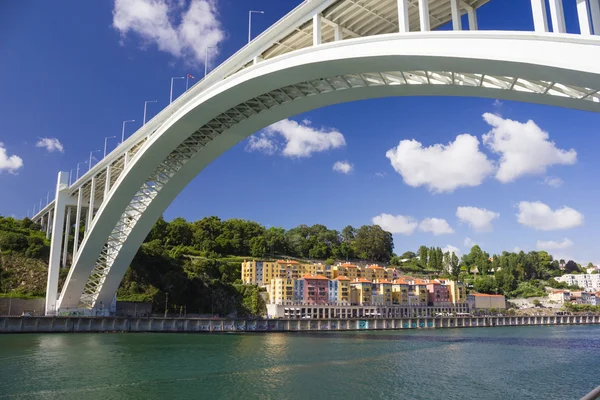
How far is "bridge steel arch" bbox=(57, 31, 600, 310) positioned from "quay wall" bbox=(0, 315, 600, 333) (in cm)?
220

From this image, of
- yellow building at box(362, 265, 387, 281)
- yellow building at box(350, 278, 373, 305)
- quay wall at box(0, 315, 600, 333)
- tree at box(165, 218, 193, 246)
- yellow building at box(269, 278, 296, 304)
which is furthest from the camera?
yellow building at box(362, 265, 387, 281)

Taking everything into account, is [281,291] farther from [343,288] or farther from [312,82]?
[312,82]

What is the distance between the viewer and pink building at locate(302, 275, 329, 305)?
67.9 meters

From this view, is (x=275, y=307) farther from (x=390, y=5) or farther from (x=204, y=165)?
(x=390, y=5)

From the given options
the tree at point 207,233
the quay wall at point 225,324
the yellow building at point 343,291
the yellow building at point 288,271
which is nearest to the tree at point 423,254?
the quay wall at point 225,324

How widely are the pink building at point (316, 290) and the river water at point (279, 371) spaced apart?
35.0 metres

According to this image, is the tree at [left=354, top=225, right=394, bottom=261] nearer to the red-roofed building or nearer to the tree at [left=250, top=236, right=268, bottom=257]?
the red-roofed building

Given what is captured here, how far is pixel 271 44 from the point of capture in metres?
17.9

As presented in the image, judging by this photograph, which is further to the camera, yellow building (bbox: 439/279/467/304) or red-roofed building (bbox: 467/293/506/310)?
red-roofed building (bbox: 467/293/506/310)

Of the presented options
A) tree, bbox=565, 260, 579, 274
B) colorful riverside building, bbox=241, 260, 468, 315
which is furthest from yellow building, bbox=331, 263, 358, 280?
tree, bbox=565, 260, 579, 274

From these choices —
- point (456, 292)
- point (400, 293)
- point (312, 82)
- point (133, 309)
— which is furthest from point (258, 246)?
point (312, 82)

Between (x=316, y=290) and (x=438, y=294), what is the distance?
2482cm

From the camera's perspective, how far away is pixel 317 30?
1489 cm

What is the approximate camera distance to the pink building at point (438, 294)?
82.1m
